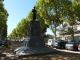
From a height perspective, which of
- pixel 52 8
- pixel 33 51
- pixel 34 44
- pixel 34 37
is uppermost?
pixel 52 8

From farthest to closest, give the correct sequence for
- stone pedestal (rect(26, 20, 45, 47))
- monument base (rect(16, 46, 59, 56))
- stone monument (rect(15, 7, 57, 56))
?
stone pedestal (rect(26, 20, 45, 47))
stone monument (rect(15, 7, 57, 56))
monument base (rect(16, 46, 59, 56))

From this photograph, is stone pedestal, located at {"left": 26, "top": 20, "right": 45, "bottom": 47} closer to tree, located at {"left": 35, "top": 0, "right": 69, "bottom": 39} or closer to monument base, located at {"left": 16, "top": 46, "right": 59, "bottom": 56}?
monument base, located at {"left": 16, "top": 46, "right": 59, "bottom": 56}

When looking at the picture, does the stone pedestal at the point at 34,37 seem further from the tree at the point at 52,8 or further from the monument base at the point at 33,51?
the tree at the point at 52,8

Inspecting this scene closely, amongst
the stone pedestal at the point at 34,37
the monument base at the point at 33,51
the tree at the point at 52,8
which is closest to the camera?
the monument base at the point at 33,51

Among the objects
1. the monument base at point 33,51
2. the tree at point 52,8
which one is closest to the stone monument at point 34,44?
the monument base at point 33,51

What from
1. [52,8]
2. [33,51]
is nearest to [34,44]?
[33,51]

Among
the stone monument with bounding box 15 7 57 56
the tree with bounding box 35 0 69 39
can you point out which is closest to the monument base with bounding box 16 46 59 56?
the stone monument with bounding box 15 7 57 56

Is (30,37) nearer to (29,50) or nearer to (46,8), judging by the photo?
(29,50)

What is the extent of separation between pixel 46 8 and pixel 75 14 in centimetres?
778

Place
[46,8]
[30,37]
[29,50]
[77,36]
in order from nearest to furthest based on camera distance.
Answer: [29,50] < [30,37] < [46,8] < [77,36]

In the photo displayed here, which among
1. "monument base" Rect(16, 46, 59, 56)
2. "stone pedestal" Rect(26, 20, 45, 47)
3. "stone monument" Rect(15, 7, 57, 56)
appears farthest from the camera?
"stone pedestal" Rect(26, 20, 45, 47)

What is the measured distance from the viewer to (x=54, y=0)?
1822 inches

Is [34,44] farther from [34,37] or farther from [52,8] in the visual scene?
[52,8]

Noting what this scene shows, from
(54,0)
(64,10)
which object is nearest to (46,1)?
(54,0)
